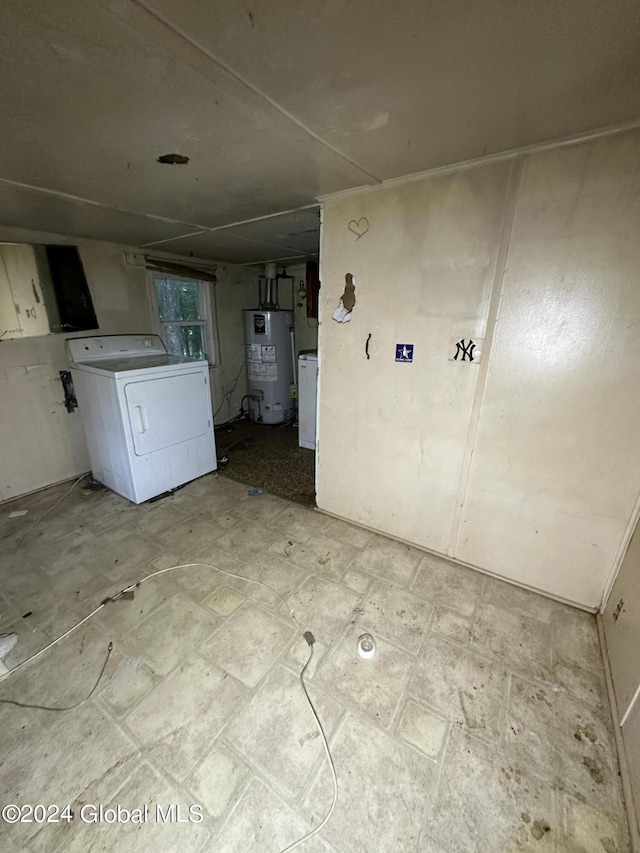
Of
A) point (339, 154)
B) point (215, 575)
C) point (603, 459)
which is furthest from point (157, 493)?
point (603, 459)

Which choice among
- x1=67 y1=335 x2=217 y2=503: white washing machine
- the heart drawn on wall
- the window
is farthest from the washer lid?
the heart drawn on wall

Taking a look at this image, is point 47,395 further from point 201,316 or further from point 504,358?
point 504,358

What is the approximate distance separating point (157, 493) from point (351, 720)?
2.27m

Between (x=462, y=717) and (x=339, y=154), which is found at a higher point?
(x=339, y=154)

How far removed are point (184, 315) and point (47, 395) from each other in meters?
1.83

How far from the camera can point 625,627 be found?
1450 millimetres

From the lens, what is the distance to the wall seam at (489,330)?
1505 mm

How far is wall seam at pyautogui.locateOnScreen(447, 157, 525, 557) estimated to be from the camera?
1.50 meters

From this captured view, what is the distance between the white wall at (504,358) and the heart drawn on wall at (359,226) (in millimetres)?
35

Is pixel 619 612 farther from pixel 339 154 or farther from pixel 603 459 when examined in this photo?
pixel 339 154

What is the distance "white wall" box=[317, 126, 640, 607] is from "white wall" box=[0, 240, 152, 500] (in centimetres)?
240

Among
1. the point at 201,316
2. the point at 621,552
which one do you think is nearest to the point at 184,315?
the point at 201,316

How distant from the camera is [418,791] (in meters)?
1.12

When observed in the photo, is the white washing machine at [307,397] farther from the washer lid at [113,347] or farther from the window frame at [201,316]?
the washer lid at [113,347]
